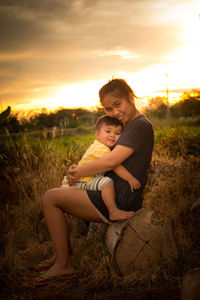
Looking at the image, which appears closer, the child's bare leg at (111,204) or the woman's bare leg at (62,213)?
the child's bare leg at (111,204)

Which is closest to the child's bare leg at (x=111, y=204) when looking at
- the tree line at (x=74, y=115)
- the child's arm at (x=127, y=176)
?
the child's arm at (x=127, y=176)

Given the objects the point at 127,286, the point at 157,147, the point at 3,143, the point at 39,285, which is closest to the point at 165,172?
the point at 157,147

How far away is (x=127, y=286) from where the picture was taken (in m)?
2.27

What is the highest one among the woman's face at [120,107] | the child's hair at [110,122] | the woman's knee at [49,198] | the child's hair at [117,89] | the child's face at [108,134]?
the child's hair at [117,89]

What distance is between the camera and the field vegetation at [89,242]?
2279 mm

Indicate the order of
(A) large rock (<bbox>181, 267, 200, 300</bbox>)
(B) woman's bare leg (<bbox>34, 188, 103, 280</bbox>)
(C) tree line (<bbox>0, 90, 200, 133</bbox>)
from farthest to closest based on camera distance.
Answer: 1. (C) tree line (<bbox>0, 90, 200, 133</bbox>)
2. (B) woman's bare leg (<bbox>34, 188, 103, 280</bbox>)
3. (A) large rock (<bbox>181, 267, 200, 300</bbox>)

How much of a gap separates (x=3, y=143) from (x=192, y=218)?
463 cm

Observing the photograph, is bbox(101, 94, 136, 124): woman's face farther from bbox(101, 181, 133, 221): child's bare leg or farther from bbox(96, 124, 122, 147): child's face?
bbox(101, 181, 133, 221): child's bare leg

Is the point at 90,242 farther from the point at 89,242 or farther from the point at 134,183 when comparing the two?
the point at 134,183

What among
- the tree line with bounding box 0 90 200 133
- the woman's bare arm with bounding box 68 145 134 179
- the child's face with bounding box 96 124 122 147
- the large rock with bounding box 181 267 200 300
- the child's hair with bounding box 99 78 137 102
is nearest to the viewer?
the large rock with bounding box 181 267 200 300

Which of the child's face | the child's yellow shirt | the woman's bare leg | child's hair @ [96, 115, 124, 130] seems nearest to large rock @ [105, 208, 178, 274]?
the woman's bare leg

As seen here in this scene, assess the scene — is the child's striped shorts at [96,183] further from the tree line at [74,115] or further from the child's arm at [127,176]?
the tree line at [74,115]

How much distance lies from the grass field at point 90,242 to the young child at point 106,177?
60 cm

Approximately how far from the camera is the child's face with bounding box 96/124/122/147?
8.41 feet
